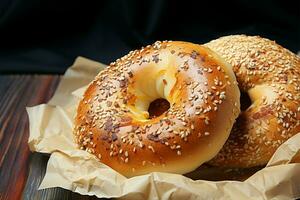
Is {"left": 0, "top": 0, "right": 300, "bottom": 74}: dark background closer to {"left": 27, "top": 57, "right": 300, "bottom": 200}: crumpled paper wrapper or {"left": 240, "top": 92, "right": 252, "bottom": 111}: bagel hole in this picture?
{"left": 240, "top": 92, "right": 252, "bottom": 111}: bagel hole

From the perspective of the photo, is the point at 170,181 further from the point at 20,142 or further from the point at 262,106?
the point at 20,142

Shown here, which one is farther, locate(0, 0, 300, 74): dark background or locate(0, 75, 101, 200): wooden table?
locate(0, 0, 300, 74): dark background

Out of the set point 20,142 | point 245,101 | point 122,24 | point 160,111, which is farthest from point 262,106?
point 122,24

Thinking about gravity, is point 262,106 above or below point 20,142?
above

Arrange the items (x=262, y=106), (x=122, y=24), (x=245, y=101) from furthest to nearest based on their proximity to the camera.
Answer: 1. (x=122, y=24)
2. (x=245, y=101)
3. (x=262, y=106)

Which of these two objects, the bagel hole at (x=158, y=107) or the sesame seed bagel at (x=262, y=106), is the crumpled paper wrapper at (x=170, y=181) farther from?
the bagel hole at (x=158, y=107)

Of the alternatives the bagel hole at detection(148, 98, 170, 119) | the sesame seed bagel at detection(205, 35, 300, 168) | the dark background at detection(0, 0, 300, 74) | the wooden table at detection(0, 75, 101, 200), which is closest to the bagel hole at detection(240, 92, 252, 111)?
the sesame seed bagel at detection(205, 35, 300, 168)

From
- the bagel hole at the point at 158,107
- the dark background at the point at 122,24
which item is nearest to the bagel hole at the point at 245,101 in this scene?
the bagel hole at the point at 158,107
